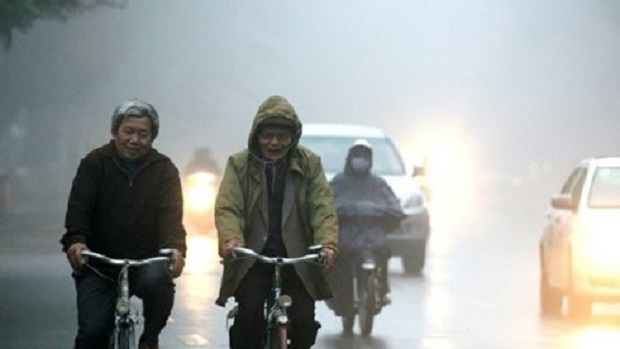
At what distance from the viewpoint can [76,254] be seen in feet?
37.9

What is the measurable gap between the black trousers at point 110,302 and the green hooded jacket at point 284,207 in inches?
14.0

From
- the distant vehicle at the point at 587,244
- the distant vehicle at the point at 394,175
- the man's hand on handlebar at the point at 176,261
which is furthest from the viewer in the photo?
the distant vehicle at the point at 394,175

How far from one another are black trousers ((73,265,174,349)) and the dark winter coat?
0.47 ft

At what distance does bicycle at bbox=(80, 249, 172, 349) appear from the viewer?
11352mm

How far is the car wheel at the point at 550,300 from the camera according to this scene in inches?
911

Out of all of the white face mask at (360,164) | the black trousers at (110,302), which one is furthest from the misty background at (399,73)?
the black trousers at (110,302)

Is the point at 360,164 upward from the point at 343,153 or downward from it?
downward

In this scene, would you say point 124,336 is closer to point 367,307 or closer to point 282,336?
point 282,336

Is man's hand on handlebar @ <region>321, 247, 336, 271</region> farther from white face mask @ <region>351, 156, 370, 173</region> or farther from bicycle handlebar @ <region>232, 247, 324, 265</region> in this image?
white face mask @ <region>351, 156, 370, 173</region>

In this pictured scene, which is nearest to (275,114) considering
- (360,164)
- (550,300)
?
(360,164)

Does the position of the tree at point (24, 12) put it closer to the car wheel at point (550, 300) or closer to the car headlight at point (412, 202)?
the car headlight at point (412, 202)

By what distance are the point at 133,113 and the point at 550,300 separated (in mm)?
12010

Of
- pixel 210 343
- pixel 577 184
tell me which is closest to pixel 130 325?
pixel 210 343

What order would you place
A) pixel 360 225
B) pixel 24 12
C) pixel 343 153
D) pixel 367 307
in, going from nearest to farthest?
pixel 367 307, pixel 360 225, pixel 24 12, pixel 343 153
